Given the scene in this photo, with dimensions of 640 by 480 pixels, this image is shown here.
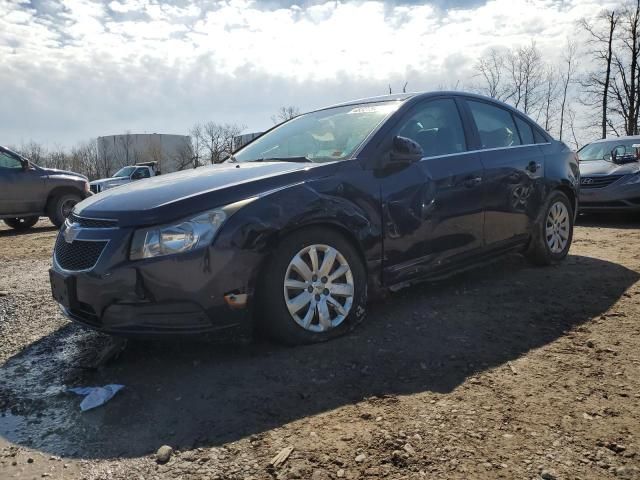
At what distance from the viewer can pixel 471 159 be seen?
432 centimetres

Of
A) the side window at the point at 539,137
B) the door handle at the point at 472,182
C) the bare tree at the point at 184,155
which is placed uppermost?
the bare tree at the point at 184,155

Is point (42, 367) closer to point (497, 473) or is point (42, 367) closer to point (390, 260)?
point (390, 260)

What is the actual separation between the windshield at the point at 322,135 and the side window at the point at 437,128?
204mm

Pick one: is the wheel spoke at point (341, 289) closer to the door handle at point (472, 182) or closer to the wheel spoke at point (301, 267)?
the wheel spoke at point (301, 267)

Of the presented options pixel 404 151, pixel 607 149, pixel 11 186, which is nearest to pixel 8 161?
pixel 11 186

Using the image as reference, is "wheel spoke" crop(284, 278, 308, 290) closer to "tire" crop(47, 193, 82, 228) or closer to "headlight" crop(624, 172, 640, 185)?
"headlight" crop(624, 172, 640, 185)

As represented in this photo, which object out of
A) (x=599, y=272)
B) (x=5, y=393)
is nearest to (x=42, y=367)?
(x=5, y=393)

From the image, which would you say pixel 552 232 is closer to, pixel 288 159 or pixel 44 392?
pixel 288 159

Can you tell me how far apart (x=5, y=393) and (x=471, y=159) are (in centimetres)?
363

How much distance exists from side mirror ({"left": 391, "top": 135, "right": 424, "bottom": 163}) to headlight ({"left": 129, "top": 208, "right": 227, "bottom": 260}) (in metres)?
1.39

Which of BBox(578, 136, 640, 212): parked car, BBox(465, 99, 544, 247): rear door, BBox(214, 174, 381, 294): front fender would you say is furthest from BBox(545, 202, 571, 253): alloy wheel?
BBox(578, 136, 640, 212): parked car

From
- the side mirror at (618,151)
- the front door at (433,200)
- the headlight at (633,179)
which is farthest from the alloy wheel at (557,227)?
the side mirror at (618,151)

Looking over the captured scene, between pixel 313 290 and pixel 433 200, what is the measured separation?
4.08ft

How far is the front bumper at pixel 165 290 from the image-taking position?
2.90 metres
